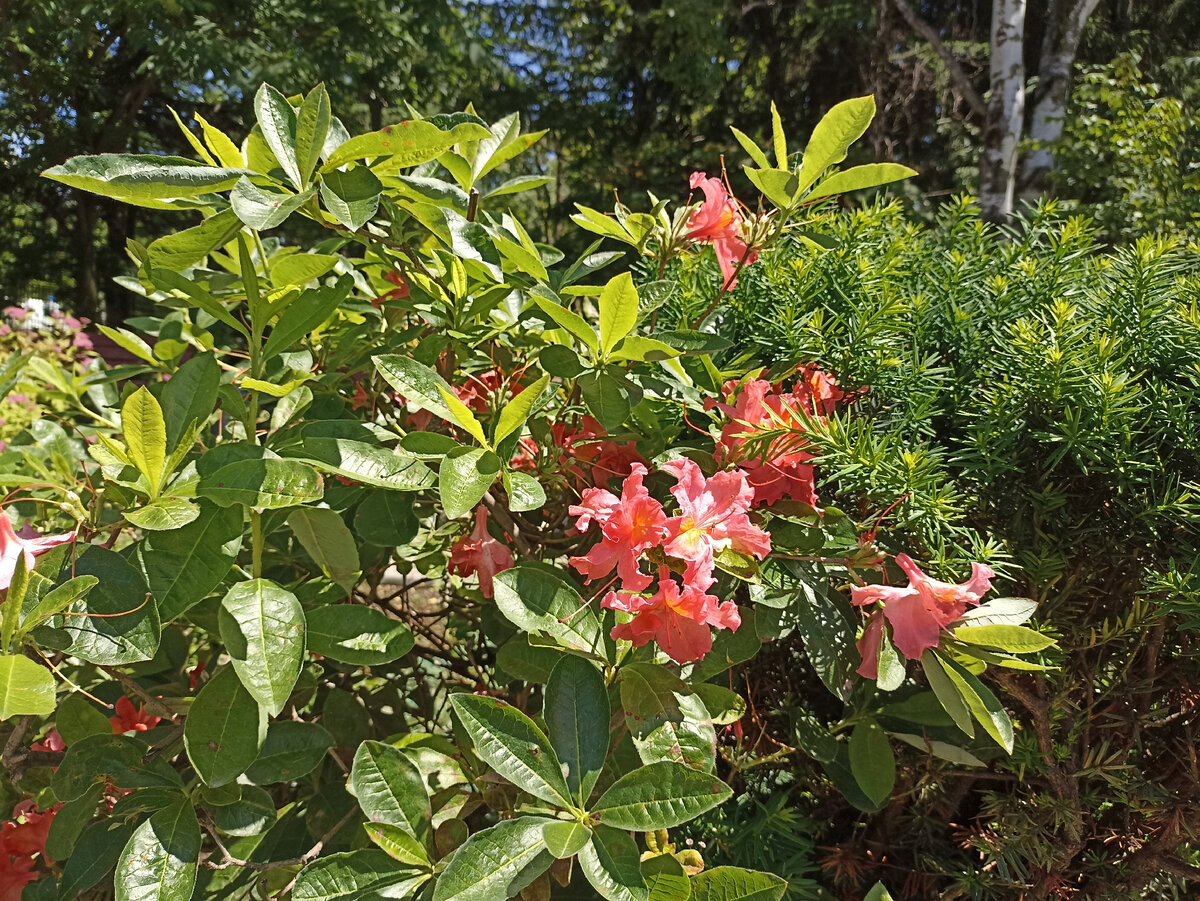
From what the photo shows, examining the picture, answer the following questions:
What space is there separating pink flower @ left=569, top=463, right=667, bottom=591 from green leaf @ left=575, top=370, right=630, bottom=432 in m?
0.10

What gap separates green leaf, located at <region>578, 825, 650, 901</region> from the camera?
1.90 feet

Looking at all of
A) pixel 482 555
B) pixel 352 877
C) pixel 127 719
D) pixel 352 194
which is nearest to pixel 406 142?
pixel 352 194

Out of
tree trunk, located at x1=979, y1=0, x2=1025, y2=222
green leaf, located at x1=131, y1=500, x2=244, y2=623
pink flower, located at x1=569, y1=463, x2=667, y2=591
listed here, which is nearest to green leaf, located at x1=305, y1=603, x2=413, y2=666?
green leaf, located at x1=131, y1=500, x2=244, y2=623

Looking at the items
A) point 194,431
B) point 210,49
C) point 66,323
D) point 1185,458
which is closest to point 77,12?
point 210,49

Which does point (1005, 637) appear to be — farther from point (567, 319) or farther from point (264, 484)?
point (264, 484)

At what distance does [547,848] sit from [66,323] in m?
6.58

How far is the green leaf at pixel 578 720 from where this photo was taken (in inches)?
25.7

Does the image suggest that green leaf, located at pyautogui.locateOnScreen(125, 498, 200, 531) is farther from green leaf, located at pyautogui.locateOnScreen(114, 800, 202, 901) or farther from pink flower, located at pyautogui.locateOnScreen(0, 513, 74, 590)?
green leaf, located at pyautogui.locateOnScreen(114, 800, 202, 901)

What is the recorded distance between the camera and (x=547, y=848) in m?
0.60

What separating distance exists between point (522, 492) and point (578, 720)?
0.20 m

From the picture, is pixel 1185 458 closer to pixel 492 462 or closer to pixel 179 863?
pixel 492 462

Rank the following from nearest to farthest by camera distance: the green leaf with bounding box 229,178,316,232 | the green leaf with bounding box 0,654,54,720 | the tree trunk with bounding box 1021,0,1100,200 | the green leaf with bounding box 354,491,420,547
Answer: the green leaf with bounding box 0,654,54,720, the green leaf with bounding box 229,178,316,232, the green leaf with bounding box 354,491,420,547, the tree trunk with bounding box 1021,0,1100,200

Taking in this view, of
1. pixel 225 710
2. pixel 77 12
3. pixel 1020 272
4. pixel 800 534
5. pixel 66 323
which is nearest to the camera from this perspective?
pixel 225 710

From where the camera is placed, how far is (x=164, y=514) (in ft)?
2.16
